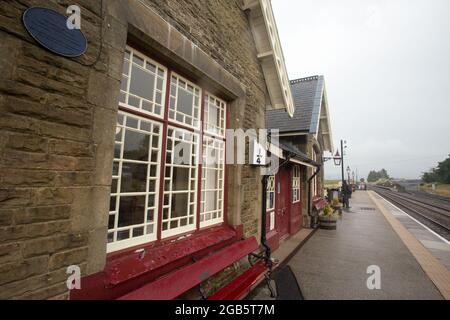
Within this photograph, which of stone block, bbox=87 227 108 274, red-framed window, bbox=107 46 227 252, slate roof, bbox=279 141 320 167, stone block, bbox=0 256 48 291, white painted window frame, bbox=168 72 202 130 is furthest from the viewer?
slate roof, bbox=279 141 320 167

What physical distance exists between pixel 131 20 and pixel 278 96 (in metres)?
4.32

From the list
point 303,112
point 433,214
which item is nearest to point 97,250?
point 303,112

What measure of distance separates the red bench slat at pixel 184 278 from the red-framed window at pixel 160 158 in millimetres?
479

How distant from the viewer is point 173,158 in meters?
3.15

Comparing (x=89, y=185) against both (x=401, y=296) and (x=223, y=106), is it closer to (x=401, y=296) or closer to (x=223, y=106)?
(x=223, y=106)

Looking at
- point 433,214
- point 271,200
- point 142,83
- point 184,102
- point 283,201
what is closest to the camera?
point 142,83

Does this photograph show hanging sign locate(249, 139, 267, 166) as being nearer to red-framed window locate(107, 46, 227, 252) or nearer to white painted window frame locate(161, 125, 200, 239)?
red-framed window locate(107, 46, 227, 252)

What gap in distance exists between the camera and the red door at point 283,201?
7684 mm

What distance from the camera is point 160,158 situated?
9.55 ft

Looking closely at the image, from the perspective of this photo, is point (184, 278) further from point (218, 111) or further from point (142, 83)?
point (218, 111)

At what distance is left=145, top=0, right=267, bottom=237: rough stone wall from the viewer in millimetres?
3271

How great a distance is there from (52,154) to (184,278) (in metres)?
1.92

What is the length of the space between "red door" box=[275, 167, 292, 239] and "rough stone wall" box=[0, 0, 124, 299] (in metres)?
6.33

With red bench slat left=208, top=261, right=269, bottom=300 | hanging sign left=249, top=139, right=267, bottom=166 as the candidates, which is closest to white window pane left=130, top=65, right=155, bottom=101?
hanging sign left=249, top=139, right=267, bottom=166
